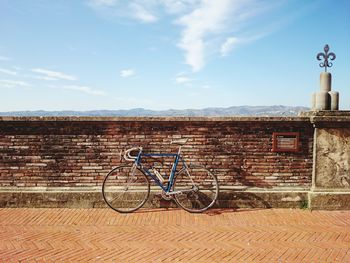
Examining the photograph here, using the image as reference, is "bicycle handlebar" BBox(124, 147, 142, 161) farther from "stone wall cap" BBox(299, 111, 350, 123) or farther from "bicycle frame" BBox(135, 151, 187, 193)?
"stone wall cap" BBox(299, 111, 350, 123)

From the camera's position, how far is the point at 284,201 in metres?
5.96

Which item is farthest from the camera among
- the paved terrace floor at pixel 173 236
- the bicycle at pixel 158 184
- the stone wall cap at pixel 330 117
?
the bicycle at pixel 158 184

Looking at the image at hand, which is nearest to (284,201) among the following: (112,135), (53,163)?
(112,135)

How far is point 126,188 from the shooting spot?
592 centimetres

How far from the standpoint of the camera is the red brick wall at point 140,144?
234 inches

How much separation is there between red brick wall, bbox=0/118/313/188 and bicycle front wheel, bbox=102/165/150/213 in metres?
0.21

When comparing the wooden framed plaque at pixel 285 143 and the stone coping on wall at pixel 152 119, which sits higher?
the stone coping on wall at pixel 152 119

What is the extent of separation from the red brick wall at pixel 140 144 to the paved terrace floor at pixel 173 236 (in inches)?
27.5

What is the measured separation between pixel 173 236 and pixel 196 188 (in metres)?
1.32

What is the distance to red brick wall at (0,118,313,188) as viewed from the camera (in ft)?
19.5

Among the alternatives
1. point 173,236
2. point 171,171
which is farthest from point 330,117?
point 173,236

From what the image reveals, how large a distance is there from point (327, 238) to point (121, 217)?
3.47 m

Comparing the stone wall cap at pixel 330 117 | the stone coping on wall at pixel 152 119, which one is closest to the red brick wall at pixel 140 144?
the stone coping on wall at pixel 152 119

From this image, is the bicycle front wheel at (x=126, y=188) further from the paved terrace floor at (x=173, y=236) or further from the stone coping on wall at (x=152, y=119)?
the stone coping on wall at (x=152, y=119)
